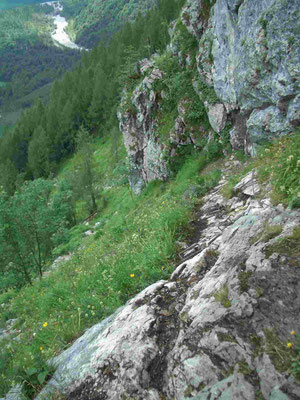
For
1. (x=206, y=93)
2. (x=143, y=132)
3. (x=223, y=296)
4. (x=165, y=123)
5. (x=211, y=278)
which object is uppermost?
(x=206, y=93)

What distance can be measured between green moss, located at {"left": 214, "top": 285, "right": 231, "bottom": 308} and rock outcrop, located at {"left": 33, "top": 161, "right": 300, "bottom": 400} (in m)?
0.01

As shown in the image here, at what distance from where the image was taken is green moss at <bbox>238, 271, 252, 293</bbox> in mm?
3061

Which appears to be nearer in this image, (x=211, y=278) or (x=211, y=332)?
(x=211, y=332)

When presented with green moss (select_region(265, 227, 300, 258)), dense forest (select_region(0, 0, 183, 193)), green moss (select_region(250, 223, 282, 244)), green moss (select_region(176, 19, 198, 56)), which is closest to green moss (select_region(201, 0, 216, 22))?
green moss (select_region(176, 19, 198, 56))

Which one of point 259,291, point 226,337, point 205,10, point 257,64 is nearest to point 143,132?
point 205,10

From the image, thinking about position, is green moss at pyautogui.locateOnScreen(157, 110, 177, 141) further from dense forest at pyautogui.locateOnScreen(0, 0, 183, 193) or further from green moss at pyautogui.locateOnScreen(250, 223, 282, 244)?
dense forest at pyautogui.locateOnScreen(0, 0, 183, 193)

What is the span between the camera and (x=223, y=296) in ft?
10.4

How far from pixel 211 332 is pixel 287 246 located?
1.34 m

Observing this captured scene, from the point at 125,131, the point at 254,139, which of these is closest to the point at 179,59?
the point at 125,131

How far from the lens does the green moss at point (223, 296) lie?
10.0 ft

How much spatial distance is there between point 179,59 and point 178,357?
16.7m

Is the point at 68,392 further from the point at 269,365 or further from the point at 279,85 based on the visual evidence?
the point at 279,85

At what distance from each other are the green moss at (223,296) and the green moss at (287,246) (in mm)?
642

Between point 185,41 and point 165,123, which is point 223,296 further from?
point 185,41
